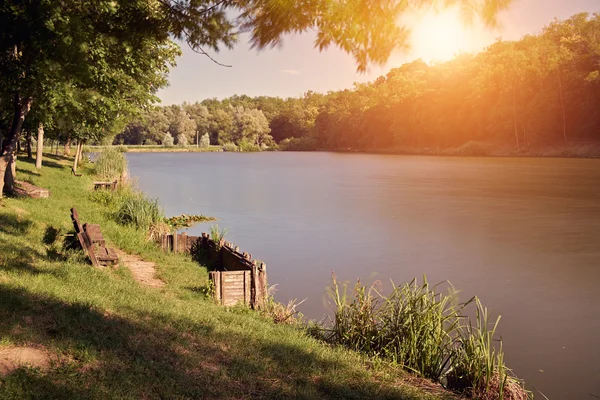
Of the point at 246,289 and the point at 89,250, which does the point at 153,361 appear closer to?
the point at 246,289

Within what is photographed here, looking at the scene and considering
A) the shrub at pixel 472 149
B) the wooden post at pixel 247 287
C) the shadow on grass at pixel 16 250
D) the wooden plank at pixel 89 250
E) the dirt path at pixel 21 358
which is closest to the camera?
the dirt path at pixel 21 358

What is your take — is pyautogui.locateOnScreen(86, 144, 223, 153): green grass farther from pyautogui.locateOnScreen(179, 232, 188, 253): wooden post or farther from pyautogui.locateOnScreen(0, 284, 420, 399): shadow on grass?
pyautogui.locateOnScreen(0, 284, 420, 399): shadow on grass

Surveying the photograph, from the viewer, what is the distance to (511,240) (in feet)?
60.5

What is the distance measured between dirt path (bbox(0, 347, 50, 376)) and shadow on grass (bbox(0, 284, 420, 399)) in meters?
0.13

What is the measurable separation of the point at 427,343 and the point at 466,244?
11518 millimetres

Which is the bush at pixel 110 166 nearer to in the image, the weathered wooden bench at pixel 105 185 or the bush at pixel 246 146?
the weathered wooden bench at pixel 105 185

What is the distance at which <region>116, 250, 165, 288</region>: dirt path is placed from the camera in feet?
33.1

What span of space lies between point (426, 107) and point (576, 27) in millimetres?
29389

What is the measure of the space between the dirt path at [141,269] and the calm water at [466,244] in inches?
112

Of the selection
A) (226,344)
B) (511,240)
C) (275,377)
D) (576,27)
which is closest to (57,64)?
(226,344)

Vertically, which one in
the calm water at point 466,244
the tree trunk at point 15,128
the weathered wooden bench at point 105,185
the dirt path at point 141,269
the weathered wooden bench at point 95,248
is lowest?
the calm water at point 466,244

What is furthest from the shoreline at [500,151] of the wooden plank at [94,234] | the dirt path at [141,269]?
the wooden plank at [94,234]

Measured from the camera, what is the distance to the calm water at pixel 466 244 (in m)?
9.30

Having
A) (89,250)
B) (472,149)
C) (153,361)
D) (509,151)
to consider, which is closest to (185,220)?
(89,250)
